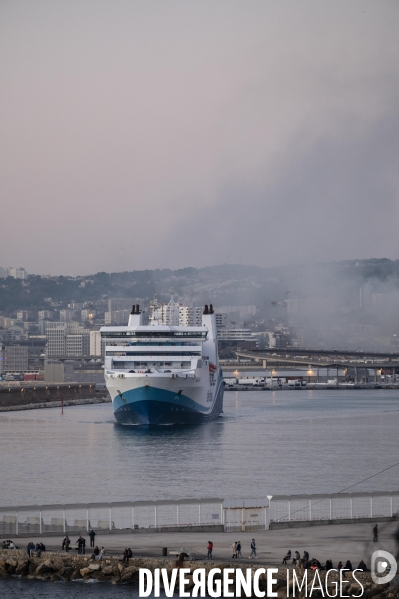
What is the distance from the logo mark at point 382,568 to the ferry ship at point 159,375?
33764 mm

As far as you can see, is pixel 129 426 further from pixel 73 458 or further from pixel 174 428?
pixel 73 458

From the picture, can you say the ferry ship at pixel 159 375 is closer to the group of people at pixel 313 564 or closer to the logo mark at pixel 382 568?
the group of people at pixel 313 564

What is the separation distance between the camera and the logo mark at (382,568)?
1611 cm

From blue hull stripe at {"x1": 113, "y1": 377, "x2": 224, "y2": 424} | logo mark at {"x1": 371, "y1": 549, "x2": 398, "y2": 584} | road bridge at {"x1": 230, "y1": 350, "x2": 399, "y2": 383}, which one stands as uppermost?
road bridge at {"x1": 230, "y1": 350, "x2": 399, "y2": 383}

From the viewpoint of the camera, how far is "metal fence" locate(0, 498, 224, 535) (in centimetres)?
2203

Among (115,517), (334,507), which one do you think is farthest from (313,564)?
(115,517)

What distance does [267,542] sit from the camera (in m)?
20.5

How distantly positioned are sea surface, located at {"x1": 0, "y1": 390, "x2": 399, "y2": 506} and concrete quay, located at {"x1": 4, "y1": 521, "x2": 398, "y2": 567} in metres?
6.77

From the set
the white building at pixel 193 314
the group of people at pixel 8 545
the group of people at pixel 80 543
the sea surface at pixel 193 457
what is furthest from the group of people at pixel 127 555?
the white building at pixel 193 314

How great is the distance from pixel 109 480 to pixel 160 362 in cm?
2011

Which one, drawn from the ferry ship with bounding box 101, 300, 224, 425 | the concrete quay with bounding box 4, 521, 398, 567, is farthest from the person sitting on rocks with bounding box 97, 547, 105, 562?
the ferry ship with bounding box 101, 300, 224, 425

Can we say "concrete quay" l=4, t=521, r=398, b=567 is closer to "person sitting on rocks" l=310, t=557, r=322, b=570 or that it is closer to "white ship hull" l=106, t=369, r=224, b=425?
"person sitting on rocks" l=310, t=557, r=322, b=570

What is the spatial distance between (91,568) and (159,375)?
3141cm

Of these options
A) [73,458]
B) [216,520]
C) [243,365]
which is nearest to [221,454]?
[73,458]
